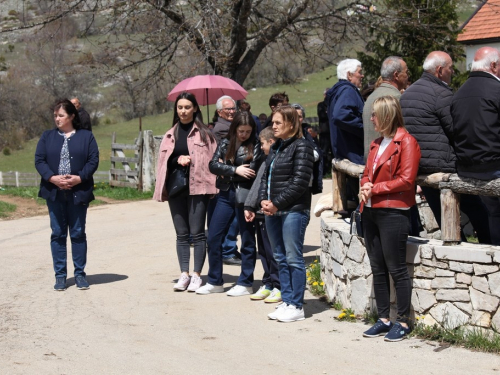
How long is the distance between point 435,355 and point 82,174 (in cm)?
427

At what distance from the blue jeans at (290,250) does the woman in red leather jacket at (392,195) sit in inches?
31.3

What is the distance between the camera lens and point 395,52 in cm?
2316

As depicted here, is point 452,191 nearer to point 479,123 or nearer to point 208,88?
point 479,123

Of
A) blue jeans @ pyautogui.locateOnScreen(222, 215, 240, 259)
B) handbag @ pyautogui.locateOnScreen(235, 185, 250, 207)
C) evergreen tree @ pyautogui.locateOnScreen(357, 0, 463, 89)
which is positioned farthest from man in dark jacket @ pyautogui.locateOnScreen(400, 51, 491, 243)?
evergreen tree @ pyautogui.locateOnScreen(357, 0, 463, 89)

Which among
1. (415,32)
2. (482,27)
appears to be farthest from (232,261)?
(482,27)

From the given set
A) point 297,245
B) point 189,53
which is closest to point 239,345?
point 297,245

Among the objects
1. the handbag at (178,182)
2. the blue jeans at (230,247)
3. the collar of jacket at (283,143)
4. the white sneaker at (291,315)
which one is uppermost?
the collar of jacket at (283,143)

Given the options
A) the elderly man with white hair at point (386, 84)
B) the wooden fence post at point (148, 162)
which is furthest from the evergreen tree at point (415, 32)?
the elderly man with white hair at point (386, 84)

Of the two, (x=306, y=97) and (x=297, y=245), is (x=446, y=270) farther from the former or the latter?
(x=306, y=97)

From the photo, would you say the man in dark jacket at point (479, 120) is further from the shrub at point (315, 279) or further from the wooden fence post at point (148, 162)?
the wooden fence post at point (148, 162)

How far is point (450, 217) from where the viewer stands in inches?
245

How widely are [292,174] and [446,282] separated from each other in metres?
1.60

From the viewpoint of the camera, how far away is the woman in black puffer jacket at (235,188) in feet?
25.9

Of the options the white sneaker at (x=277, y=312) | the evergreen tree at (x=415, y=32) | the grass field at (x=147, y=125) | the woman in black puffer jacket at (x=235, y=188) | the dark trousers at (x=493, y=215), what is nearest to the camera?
the dark trousers at (x=493, y=215)
